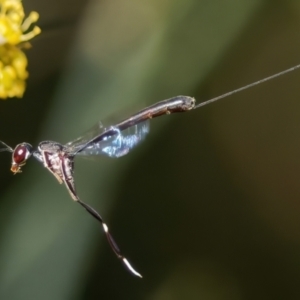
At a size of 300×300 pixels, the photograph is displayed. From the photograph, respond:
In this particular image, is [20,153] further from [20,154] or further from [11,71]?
[11,71]

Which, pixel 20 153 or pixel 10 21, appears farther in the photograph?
pixel 10 21

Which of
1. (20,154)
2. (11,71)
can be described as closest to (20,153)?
(20,154)

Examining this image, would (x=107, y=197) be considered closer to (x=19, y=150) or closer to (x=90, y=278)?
(x=90, y=278)

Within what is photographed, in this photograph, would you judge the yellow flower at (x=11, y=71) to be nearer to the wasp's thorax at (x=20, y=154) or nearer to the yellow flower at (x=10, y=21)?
the yellow flower at (x=10, y=21)

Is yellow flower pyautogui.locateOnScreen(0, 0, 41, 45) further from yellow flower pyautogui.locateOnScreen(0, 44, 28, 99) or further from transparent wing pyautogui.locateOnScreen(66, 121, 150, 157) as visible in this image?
transparent wing pyautogui.locateOnScreen(66, 121, 150, 157)

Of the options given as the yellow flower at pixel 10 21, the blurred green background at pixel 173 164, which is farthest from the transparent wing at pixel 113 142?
the blurred green background at pixel 173 164

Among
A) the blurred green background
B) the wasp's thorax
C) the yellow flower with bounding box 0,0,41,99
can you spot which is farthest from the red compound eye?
the blurred green background
